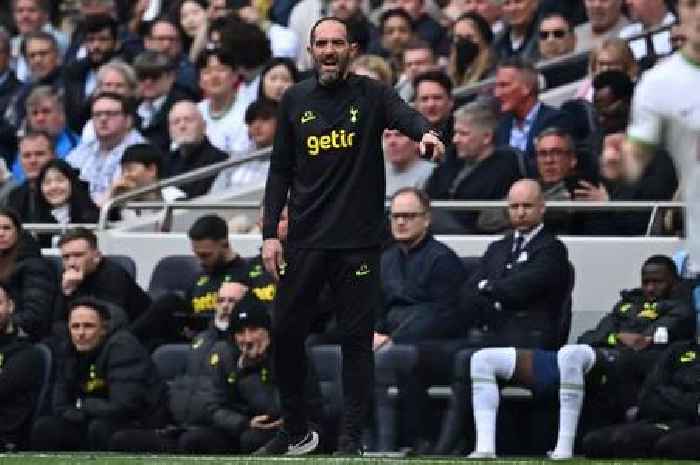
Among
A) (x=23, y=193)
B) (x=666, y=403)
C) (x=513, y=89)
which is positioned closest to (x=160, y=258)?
(x=23, y=193)

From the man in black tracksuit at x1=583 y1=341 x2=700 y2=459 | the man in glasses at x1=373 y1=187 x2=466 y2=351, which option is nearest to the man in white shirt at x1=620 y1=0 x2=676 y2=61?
the man in glasses at x1=373 y1=187 x2=466 y2=351

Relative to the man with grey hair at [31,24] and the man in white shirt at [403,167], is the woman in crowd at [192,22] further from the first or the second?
the man in white shirt at [403,167]

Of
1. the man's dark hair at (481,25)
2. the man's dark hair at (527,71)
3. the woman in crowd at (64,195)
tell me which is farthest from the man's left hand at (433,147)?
the man's dark hair at (481,25)

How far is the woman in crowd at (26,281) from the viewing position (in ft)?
52.2

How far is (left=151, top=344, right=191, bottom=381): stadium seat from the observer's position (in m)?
15.2

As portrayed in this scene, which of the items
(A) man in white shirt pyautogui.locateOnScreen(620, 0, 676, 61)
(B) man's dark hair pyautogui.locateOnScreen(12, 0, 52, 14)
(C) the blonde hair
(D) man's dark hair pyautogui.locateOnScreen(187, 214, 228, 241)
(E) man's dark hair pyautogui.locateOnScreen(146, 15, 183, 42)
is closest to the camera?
(D) man's dark hair pyautogui.locateOnScreen(187, 214, 228, 241)

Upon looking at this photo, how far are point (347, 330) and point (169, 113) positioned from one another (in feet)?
23.4

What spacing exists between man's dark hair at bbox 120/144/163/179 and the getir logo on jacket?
5960 mm

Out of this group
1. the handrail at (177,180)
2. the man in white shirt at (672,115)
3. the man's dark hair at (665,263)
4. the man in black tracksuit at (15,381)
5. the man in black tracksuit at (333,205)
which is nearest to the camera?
the man in white shirt at (672,115)

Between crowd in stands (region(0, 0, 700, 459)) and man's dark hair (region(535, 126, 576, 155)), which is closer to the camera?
crowd in stands (region(0, 0, 700, 459))

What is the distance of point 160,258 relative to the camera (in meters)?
17.4

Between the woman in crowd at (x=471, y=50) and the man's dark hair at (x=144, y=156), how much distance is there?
245cm

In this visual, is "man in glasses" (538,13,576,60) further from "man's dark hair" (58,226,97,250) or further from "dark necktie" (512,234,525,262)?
"man's dark hair" (58,226,97,250)

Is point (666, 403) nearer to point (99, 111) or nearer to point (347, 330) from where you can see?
point (347, 330)
